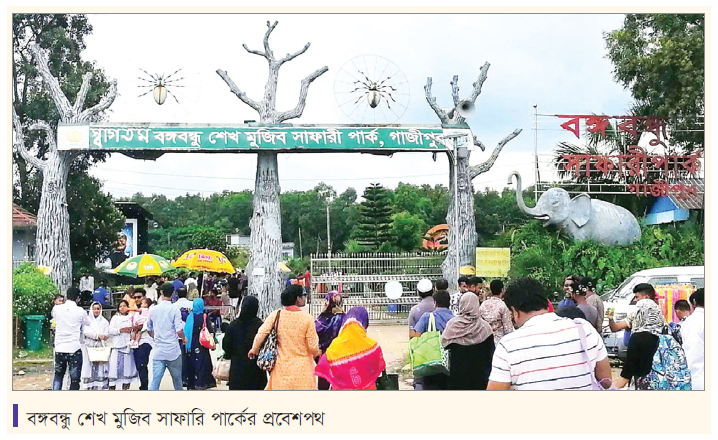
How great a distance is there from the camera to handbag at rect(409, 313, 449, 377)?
6734mm

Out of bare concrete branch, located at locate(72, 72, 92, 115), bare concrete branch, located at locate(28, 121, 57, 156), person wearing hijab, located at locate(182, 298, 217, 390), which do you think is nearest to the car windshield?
person wearing hijab, located at locate(182, 298, 217, 390)

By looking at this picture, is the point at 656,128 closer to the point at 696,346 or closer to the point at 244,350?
the point at 696,346

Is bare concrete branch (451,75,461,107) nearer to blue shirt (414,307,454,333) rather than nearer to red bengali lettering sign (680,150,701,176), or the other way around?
red bengali lettering sign (680,150,701,176)

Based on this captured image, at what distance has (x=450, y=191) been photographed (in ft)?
54.0

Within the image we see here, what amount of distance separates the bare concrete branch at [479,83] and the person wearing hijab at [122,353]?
30.1 feet

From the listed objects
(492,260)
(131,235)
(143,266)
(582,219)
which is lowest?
(143,266)

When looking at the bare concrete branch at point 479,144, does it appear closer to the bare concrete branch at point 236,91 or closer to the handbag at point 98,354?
the bare concrete branch at point 236,91

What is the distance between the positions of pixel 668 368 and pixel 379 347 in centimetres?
221

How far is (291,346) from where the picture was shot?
22.1 feet

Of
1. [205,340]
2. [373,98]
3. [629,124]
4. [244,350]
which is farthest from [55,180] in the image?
[629,124]
